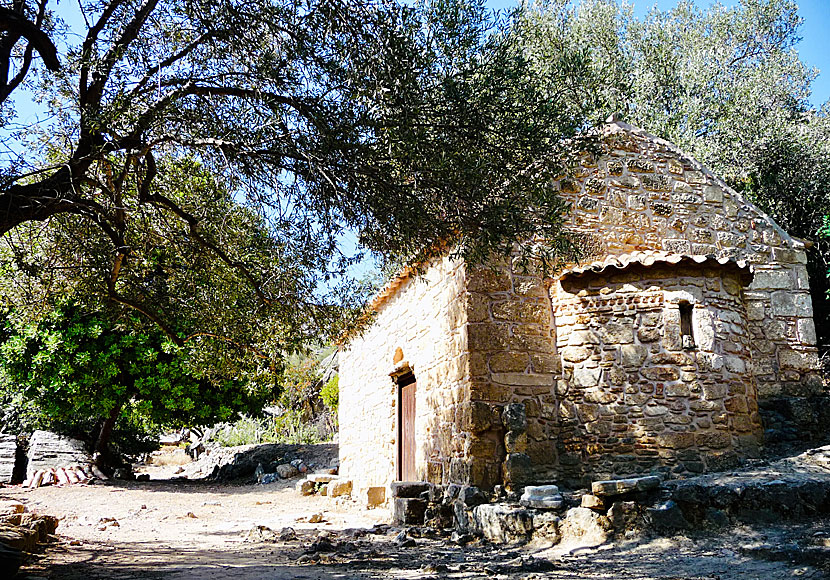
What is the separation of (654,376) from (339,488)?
285 inches

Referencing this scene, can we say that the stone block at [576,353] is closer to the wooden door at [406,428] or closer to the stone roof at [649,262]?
the stone roof at [649,262]

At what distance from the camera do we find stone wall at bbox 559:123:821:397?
27.6 feet

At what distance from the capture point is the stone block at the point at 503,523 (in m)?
6.24

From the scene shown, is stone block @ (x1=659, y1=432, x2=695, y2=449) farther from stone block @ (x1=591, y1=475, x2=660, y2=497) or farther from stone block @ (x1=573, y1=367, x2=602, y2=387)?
stone block @ (x1=591, y1=475, x2=660, y2=497)

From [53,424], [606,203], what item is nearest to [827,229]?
[606,203]

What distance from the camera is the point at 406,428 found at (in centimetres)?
993

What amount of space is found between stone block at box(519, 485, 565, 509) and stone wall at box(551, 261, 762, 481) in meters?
0.84

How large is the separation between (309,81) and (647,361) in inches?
185

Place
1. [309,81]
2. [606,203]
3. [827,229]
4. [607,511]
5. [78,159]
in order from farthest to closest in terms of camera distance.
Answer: [827,229]
[606,203]
[607,511]
[309,81]
[78,159]

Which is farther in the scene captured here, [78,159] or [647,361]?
[647,361]

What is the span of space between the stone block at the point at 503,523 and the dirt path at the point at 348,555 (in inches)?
7.4

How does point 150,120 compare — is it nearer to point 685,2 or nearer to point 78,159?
point 78,159

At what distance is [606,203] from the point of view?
27.7ft

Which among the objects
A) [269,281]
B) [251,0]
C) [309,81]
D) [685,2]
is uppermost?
[685,2]
